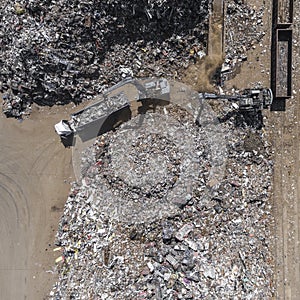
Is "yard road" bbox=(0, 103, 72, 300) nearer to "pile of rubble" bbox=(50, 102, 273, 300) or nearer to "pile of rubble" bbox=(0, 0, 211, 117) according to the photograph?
"pile of rubble" bbox=(50, 102, 273, 300)

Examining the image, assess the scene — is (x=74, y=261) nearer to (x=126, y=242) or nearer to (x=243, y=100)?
(x=126, y=242)

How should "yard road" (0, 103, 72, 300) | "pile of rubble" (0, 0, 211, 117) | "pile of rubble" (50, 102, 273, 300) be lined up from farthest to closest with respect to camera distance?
"yard road" (0, 103, 72, 300) → "pile of rubble" (50, 102, 273, 300) → "pile of rubble" (0, 0, 211, 117)

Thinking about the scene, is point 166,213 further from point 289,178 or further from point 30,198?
point 30,198

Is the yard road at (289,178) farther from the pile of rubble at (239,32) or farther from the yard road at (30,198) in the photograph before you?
the yard road at (30,198)

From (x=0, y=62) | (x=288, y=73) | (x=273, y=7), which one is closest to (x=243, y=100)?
(x=288, y=73)

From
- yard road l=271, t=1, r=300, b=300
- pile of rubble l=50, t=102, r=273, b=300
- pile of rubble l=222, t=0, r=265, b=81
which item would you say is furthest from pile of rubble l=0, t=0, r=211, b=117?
yard road l=271, t=1, r=300, b=300

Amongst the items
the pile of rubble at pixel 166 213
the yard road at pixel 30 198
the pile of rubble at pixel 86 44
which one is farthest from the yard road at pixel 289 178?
the yard road at pixel 30 198
